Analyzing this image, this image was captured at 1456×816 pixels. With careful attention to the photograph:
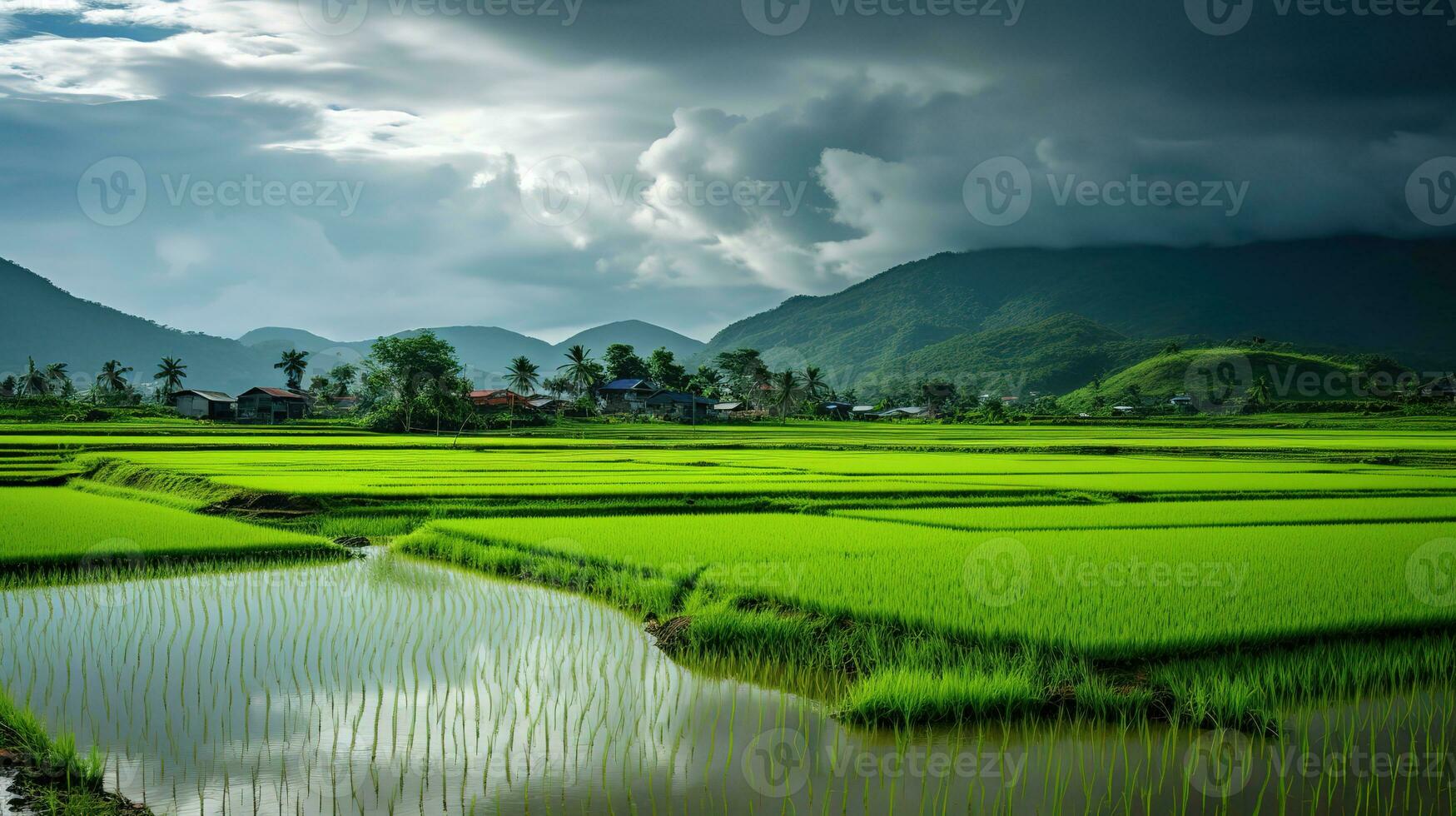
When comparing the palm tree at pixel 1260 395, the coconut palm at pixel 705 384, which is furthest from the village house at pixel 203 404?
the palm tree at pixel 1260 395

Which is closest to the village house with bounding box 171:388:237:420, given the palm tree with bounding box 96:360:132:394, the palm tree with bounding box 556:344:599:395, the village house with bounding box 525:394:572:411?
the palm tree with bounding box 96:360:132:394

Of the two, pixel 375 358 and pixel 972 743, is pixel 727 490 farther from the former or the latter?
pixel 375 358

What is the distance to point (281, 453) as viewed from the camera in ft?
102

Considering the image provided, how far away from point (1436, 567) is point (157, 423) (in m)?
60.7

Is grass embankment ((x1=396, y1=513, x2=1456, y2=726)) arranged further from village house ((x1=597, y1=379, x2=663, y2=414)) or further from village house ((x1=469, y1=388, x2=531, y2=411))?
village house ((x1=597, y1=379, x2=663, y2=414))

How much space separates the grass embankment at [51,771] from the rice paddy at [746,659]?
0.14m

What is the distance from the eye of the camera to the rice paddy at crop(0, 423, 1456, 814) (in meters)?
4.93

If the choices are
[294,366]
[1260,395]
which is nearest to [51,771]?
[294,366]

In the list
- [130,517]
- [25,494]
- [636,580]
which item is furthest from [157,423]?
[636,580]

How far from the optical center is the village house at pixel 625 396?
91.8 m

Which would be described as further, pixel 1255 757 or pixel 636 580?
pixel 636 580

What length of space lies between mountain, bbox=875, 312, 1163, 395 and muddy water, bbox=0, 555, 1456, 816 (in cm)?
14396

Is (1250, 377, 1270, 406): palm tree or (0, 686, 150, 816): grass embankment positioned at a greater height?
(1250, 377, 1270, 406): palm tree

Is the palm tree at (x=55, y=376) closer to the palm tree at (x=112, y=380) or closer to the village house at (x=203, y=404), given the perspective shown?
the palm tree at (x=112, y=380)
